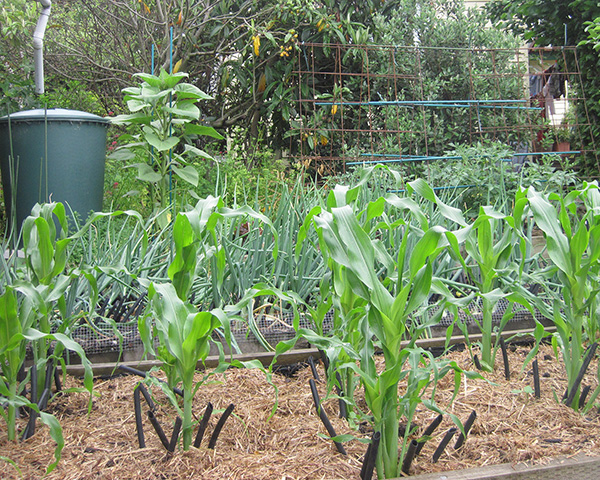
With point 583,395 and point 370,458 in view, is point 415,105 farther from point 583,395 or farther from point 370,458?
point 370,458

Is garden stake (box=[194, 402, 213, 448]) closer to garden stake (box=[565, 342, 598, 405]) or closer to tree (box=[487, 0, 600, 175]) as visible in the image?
garden stake (box=[565, 342, 598, 405])

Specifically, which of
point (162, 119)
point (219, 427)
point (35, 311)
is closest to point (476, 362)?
point (219, 427)

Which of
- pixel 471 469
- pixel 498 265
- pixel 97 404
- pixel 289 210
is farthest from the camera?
pixel 289 210

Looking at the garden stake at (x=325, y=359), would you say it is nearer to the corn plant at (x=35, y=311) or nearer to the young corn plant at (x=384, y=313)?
the young corn plant at (x=384, y=313)

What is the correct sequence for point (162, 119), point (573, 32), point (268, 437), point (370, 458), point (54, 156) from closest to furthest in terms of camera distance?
point (370, 458)
point (268, 437)
point (162, 119)
point (54, 156)
point (573, 32)

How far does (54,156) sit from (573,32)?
5.67 metres

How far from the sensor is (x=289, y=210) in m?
2.22

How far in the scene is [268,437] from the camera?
4.30 feet

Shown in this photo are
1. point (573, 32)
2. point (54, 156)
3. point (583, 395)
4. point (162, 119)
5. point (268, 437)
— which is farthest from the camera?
point (573, 32)

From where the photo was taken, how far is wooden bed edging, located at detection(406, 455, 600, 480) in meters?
1.09

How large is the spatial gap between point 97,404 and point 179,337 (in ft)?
1.61

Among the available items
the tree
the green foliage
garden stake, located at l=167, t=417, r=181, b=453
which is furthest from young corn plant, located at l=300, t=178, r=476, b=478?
the tree

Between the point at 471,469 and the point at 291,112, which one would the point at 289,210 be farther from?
the point at 291,112

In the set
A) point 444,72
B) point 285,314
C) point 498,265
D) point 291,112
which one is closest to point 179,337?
point 285,314
